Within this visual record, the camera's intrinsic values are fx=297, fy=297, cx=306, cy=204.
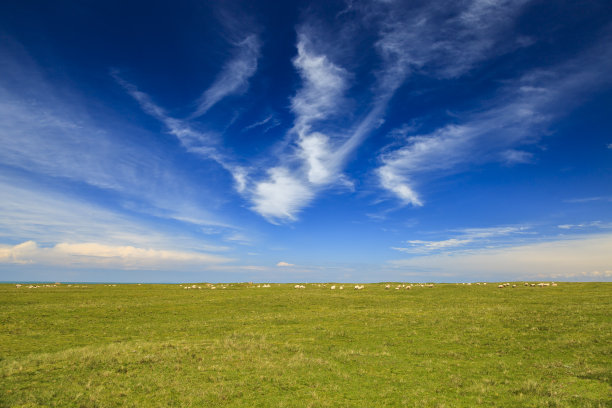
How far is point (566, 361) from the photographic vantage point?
1777 cm

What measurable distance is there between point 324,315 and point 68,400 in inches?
1014

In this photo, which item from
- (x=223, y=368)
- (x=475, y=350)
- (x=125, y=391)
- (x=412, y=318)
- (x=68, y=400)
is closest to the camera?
(x=68, y=400)

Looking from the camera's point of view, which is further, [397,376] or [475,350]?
[475,350]

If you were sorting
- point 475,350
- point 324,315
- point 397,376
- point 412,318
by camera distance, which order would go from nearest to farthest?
point 397,376 < point 475,350 < point 412,318 < point 324,315

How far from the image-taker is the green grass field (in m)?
13.7

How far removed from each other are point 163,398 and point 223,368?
14.1 feet

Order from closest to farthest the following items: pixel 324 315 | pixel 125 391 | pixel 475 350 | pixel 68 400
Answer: pixel 68 400, pixel 125 391, pixel 475 350, pixel 324 315

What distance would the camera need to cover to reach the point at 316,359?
19078 mm

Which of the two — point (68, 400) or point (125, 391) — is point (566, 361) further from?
point (68, 400)

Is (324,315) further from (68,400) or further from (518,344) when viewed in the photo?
(68,400)

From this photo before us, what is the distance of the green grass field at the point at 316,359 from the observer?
1371 centimetres

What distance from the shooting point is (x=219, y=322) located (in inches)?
1275

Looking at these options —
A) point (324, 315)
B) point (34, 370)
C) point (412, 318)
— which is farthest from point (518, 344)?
point (34, 370)

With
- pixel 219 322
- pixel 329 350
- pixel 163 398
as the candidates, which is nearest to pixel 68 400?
pixel 163 398
